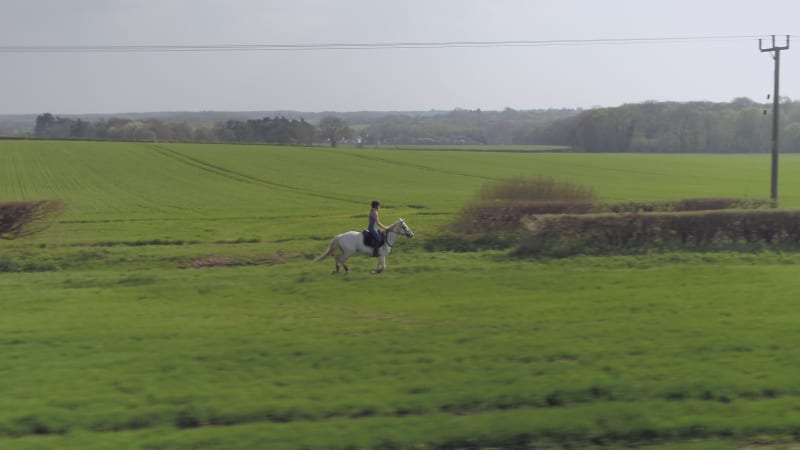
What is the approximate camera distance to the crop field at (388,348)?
7773 millimetres

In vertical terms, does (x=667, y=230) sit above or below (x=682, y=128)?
below

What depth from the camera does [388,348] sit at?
10906 millimetres

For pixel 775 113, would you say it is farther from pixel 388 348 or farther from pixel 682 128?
pixel 682 128

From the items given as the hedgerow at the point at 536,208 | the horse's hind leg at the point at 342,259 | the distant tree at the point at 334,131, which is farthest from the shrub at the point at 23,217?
the distant tree at the point at 334,131

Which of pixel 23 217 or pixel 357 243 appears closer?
pixel 357 243

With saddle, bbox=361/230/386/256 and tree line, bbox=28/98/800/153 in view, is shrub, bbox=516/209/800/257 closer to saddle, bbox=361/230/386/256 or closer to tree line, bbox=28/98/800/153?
saddle, bbox=361/230/386/256

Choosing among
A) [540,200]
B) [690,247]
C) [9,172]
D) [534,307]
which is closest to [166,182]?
[9,172]

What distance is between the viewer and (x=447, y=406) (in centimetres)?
845

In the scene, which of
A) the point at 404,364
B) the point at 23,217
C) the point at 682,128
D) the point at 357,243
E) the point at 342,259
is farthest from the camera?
the point at 682,128

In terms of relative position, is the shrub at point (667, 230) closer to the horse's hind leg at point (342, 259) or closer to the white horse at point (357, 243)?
the white horse at point (357, 243)

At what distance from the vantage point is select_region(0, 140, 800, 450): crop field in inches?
306

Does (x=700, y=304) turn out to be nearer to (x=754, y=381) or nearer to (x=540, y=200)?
(x=754, y=381)

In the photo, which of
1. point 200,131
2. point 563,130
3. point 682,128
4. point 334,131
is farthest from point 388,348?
point 200,131

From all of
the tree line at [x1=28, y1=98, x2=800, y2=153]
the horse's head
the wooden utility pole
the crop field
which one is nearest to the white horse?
the horse's head
